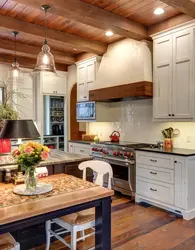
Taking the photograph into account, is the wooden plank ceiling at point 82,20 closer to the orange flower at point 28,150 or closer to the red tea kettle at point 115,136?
the red tea kettle at point 115,136

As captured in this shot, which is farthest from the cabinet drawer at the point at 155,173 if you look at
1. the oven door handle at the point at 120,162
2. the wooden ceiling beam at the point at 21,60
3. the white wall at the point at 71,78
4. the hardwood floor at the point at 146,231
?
the wooden ceiling beam at the point at 21,60

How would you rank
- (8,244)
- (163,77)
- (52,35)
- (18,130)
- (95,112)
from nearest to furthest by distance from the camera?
1. (8,244)
2. (18,130)
3. (163,77)
4. (52,35)
5. (95,112)

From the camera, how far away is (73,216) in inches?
85.9

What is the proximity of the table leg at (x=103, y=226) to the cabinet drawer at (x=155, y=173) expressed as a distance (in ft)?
5.87

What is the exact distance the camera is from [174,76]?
145 inches

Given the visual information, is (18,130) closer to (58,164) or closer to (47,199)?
(47,199)

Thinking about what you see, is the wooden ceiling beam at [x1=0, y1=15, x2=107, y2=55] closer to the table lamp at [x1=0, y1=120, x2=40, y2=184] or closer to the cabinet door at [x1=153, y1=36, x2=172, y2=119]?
the cabinet door at [x1=153, y1=36, x2=172, y2=119]

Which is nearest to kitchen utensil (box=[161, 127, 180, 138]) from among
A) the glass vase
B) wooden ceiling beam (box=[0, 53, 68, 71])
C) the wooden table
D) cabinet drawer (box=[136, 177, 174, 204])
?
cabinet drawer (box=[136, 177, 174, 204])

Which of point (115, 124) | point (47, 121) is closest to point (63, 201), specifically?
point (115, 124)

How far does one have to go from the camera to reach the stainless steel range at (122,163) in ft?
13.3

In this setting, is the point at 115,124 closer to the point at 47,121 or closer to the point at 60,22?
the point at 47,121

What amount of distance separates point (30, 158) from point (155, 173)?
92.2 inches

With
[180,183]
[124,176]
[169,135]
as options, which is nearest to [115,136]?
[124,176]

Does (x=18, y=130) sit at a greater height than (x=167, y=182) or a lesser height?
greater
